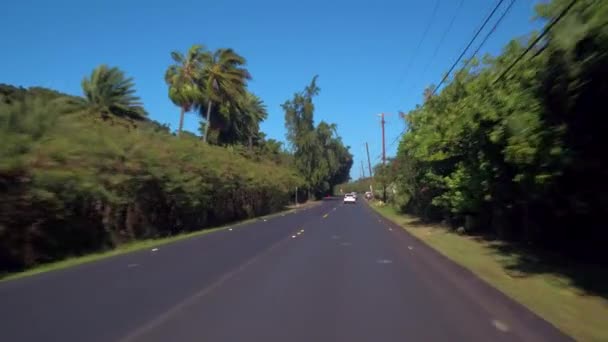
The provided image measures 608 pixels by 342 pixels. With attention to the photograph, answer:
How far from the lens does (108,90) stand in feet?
105

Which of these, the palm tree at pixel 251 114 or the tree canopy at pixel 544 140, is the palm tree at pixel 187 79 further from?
the tree canopy at pixel 544 140

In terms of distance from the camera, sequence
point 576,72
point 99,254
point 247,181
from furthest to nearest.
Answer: point 247,181
point 99,254
point 576,72

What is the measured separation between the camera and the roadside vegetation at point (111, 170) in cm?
1496

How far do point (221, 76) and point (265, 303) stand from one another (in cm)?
3812

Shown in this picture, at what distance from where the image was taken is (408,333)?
7.32 m

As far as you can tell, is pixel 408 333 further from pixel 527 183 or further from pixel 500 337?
pixel 527 183

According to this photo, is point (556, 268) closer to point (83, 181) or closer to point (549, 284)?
point (549, 284)

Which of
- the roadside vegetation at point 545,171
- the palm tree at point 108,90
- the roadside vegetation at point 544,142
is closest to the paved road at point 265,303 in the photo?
the roadside vegetation at point 545,171

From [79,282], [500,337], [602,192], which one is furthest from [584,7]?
[79,282]

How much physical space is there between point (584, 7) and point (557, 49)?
2.45 feet

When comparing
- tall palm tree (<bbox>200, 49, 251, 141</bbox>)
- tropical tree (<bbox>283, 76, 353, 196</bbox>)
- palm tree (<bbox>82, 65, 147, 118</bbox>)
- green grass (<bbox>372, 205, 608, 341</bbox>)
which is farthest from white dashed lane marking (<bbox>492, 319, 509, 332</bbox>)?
tropical tree (<bbox>283, 76, 353, 196</bbox>)

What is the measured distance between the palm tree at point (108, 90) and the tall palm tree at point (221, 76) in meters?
12.5

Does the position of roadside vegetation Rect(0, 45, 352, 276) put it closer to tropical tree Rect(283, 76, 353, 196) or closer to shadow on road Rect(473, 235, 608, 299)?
shadow on road Rect(473, 235, 608, 299)

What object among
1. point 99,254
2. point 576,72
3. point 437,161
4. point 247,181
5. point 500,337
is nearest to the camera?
point 500,337
